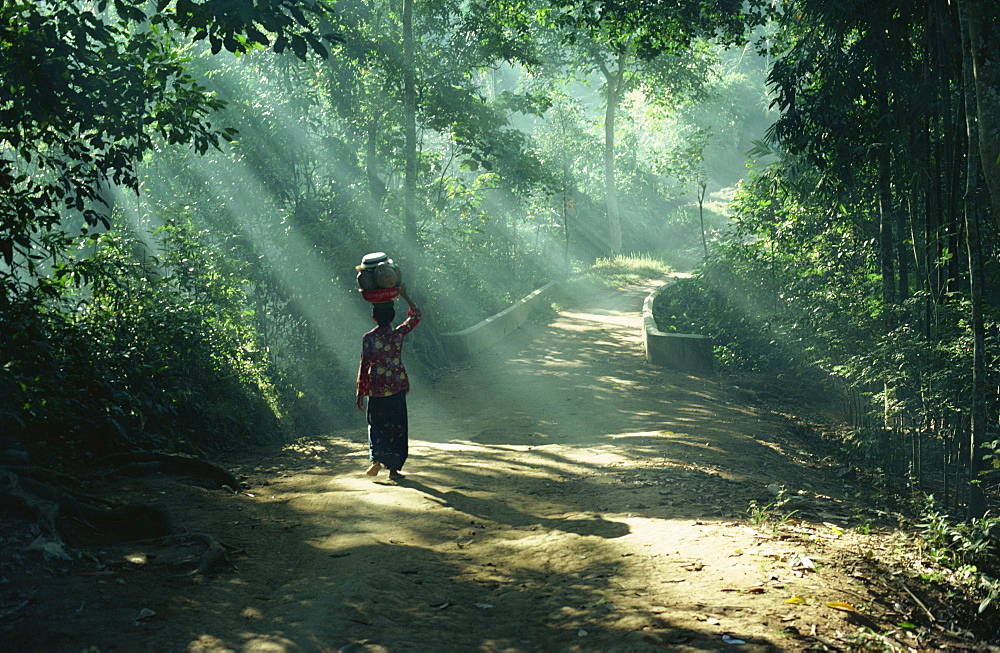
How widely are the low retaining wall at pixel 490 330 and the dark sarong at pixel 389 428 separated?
28.7ft

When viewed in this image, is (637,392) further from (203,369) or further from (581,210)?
(581,210)

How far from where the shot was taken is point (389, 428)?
703 cm

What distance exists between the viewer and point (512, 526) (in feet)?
19.0

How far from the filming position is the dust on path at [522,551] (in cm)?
364

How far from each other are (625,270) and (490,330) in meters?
14.7

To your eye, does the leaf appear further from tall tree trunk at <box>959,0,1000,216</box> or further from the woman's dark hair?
the woman's dark hair

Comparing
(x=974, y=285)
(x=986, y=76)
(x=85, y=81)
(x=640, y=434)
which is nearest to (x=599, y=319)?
(x=640, y=434)

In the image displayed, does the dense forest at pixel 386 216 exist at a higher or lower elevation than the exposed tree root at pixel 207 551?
higher

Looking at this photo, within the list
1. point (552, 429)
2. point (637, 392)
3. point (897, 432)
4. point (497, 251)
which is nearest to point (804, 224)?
point (637, 392)

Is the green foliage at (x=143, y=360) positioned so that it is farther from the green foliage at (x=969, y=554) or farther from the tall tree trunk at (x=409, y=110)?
the green foliage at (x=969, y=554)

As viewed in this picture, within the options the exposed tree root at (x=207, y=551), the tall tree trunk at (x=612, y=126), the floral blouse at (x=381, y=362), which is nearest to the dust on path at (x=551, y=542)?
the exposed tree root at (x=207, y=551)

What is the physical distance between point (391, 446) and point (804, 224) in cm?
908

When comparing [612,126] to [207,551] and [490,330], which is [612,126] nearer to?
[490,330]

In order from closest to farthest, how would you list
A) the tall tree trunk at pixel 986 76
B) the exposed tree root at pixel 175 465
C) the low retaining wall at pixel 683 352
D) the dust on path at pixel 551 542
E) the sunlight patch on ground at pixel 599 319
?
the dust on path at pixel 551 542
the tall tree trunk at pixel 986 76
the exposed tree root at pixel 175 465
the low retaining wall at pixel 683 352
the sunlight patch on ground at pixel 599 319
